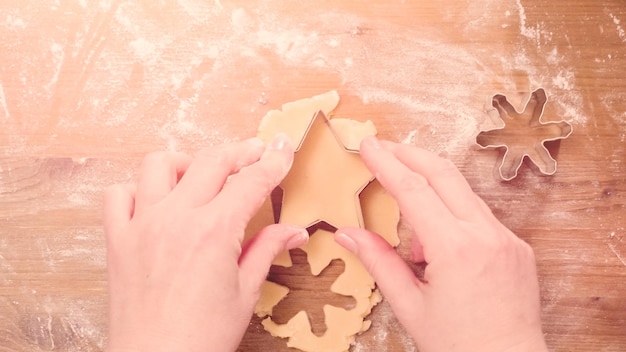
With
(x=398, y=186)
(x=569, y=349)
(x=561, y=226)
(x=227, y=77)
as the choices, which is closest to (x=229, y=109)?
(x=227, y=77)

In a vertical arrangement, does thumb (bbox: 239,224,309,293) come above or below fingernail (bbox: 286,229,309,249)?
above

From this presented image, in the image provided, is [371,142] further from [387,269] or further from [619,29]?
[619,29]

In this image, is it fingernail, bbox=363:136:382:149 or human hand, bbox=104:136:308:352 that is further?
fingernail, bbox=363:136:382:149

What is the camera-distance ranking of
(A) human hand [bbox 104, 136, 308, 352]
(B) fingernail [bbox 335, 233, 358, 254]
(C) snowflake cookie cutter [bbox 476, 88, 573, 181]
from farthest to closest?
(C) snowflake cookie cutter [bbox 476, 88, 573, 181] < (B) fingernail [bbox 335, 233, 358, 254] < (A) human hand [bbox 104, 136, 308, 352]

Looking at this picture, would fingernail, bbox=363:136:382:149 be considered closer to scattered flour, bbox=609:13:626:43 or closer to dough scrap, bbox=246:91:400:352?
dough scrap, bbox=246:91:400:352

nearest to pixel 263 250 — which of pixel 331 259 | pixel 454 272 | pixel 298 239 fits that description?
pixel 298 239

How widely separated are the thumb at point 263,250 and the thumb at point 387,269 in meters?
0.08

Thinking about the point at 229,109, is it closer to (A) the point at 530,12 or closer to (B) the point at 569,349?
(A) the point at 530,12

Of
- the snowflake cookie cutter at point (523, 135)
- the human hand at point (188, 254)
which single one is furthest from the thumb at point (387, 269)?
the snowflake cookie cutter at point (523, 135)

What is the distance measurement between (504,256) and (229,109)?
546 millimetres

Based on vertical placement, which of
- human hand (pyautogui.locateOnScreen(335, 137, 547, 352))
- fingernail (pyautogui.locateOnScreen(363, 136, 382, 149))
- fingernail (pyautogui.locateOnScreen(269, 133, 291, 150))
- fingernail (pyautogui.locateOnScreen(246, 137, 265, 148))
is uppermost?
fingernail (pyautogui.locateOnScreen(246, 137, 265, 148))

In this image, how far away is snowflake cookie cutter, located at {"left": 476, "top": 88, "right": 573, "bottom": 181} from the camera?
105 centimetres

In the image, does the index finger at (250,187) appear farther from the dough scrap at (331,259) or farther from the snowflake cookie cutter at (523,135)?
the snowflake cookie cutter at (523,135)

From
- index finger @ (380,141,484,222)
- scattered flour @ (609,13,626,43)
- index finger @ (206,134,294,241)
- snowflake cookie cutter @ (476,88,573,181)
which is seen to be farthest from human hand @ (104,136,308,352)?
scattered flour @ (609,13,626,43)
